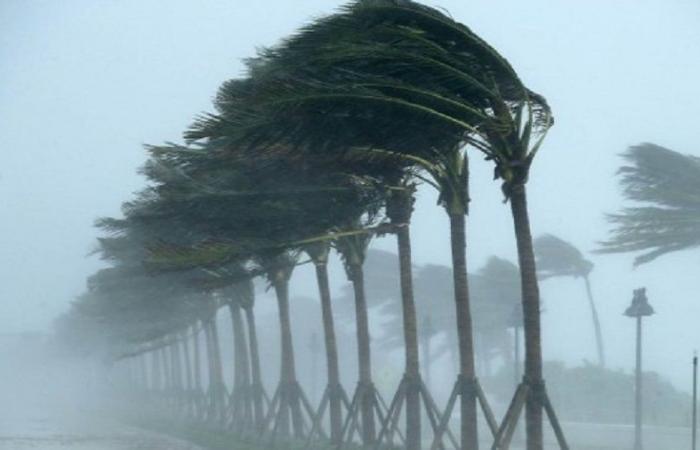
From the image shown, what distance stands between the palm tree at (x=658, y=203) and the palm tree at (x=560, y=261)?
1166 inches

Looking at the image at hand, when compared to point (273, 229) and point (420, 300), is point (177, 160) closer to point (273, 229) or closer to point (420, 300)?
point (273, 229)

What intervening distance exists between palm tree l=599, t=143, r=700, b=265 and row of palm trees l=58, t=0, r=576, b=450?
832cm

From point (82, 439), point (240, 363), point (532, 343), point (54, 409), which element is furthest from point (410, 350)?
point (54, 409)

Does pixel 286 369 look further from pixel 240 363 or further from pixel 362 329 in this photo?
pixel 240 363

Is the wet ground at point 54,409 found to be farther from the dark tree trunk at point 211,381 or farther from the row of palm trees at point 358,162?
the row of palm trees at point 358,162

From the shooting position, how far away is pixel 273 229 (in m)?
24.4

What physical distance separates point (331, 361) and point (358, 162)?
32.0ft

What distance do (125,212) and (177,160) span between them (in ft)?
27.8

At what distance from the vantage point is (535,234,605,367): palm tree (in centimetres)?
6538

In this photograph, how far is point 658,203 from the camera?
34344 mm

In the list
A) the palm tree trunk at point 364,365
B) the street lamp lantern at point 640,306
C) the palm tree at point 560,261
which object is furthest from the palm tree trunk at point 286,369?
the palm tree at point 560,261

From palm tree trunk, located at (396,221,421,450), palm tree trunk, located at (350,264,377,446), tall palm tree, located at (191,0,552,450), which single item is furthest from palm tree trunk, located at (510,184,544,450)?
palm tree trunk, located at (350,264,377,446)

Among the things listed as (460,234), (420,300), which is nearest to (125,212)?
(460,234)

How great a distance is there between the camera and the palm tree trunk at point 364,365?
89.7ft
